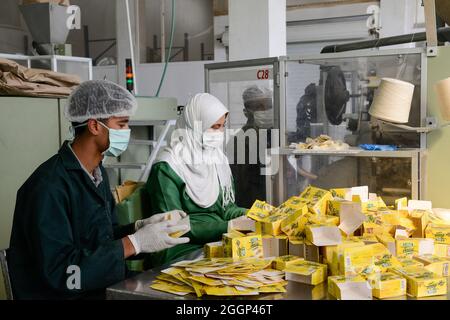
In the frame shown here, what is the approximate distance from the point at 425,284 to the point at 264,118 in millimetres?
1343

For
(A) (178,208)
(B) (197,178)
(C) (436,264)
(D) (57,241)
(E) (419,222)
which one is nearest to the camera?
(C) (436,264)

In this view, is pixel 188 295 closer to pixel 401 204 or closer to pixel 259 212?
pixel 259 212

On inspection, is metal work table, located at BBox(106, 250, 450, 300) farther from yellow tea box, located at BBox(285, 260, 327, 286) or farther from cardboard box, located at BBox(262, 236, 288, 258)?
cardboard box, located at BBox(262, 236, 288, 258)

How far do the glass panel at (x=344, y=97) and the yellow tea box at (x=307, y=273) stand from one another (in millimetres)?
827

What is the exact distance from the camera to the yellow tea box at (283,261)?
137 centimetres

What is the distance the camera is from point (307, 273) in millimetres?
1308

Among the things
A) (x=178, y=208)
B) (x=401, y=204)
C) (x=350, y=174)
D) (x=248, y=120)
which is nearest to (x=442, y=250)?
(x=401, y=204)

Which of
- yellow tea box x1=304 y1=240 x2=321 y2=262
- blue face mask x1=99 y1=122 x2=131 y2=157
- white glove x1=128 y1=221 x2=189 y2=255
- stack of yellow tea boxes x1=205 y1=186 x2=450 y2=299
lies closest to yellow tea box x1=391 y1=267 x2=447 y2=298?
stack of yellow tea boxes x1=205 y1=186 x2=450 y2=299

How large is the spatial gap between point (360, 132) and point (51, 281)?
1.30m

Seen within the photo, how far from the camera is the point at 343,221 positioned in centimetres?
154

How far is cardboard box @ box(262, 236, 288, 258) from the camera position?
150 cm

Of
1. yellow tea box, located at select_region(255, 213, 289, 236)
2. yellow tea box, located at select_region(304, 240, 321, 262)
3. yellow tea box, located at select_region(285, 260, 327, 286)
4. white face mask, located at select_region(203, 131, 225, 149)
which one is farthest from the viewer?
white face mask, located at select_region(203, 131, 225, 149)

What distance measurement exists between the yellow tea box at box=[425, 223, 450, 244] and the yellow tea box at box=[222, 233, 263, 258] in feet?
1.66

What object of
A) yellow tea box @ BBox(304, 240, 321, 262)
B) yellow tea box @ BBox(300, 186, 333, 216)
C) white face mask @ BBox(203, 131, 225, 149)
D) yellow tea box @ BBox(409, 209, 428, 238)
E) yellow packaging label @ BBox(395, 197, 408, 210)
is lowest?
yellow tea box @ BBox(304, 240, 321, 262)
